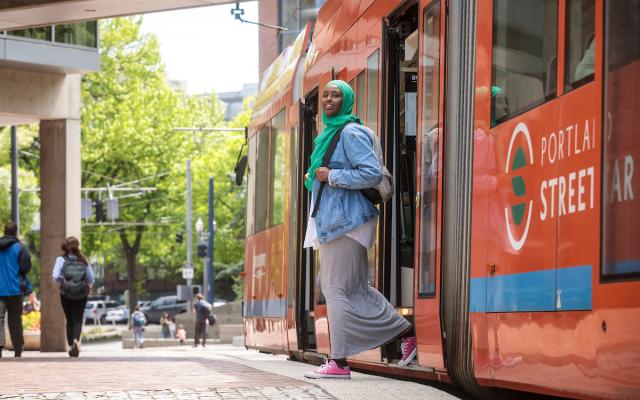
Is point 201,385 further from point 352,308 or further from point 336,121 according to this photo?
point 336,121

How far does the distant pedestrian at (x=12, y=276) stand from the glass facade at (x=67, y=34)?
648 cm

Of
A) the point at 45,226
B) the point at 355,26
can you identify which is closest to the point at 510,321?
Result: the point at 355,26

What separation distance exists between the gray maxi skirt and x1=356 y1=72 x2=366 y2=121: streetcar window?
178cm

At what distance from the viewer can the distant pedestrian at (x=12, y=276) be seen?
1625 cm

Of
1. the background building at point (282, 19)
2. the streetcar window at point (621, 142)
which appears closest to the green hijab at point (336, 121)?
the streetcar window at point (621, 142)

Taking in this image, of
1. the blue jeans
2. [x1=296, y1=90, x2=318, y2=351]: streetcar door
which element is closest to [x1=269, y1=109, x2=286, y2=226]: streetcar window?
[x1=296, y1=90, x2=318, y2=351]: streetcar door

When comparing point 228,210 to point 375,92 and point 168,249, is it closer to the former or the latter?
point 168,249

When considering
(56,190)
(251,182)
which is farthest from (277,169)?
(56,190)

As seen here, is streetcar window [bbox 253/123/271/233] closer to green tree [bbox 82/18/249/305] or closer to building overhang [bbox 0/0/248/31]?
building overhang [bbox 0/0/248/31]

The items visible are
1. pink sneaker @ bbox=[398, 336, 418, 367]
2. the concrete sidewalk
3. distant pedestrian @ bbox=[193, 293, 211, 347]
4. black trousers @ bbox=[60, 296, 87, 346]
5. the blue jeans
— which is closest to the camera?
the concrete sidewalk

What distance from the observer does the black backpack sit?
16.3 m

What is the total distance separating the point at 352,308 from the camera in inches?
319

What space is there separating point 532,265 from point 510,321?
15.0 inches

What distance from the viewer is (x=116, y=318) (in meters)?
78.8
